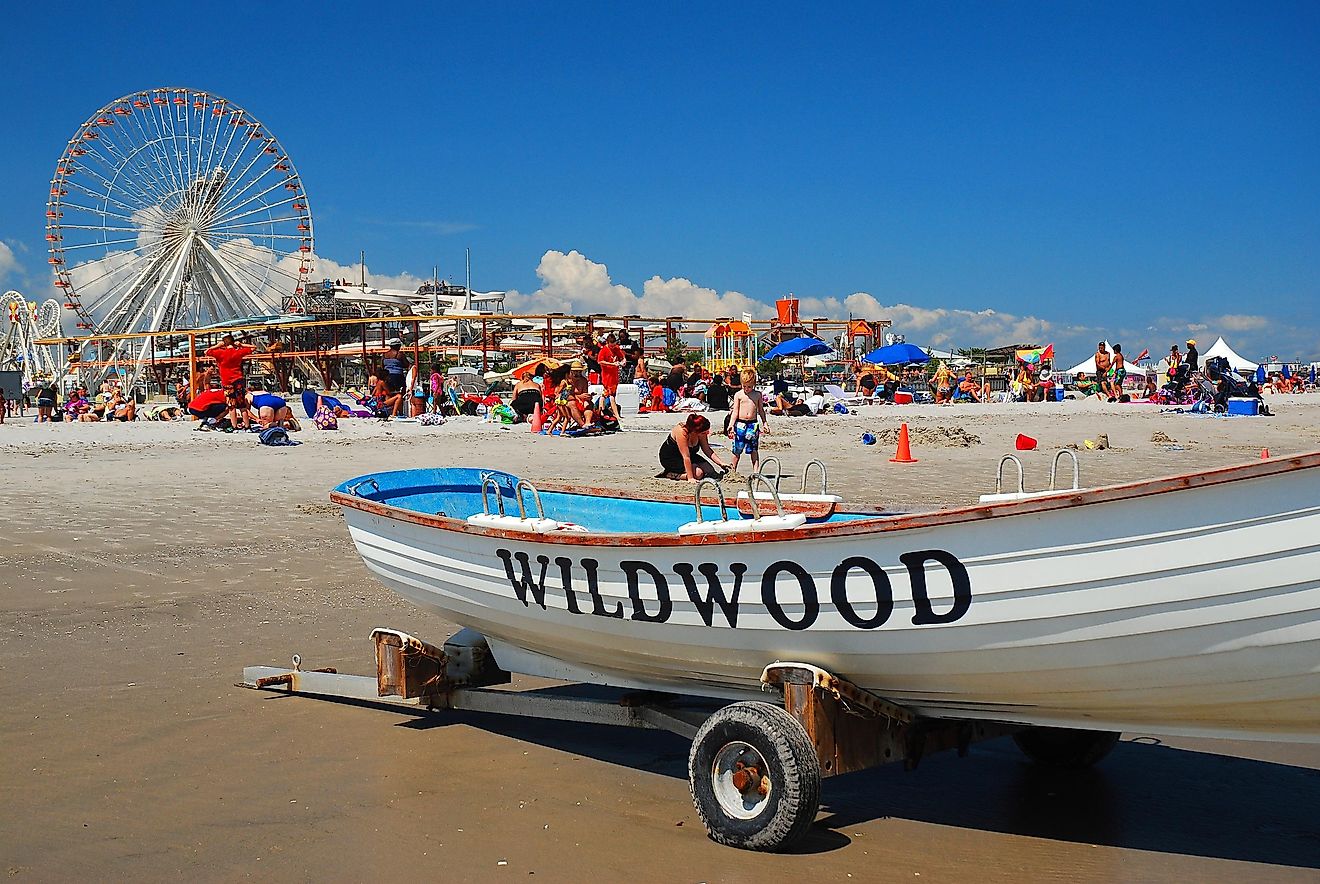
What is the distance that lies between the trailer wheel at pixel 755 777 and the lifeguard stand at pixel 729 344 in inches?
1491

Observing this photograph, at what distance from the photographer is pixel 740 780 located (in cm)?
375

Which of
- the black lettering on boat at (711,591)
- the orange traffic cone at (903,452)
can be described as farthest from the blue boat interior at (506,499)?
the orange traffic cone at (903,452)

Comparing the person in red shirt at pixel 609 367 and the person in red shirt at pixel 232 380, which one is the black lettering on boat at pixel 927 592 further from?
the person in red shirt at pixel 232 380

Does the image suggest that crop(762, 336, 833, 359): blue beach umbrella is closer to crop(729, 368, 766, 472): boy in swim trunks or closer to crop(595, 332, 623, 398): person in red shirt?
crop(595, 332, 623, 398): person in red shirt

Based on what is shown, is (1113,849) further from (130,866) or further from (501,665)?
(130,866)

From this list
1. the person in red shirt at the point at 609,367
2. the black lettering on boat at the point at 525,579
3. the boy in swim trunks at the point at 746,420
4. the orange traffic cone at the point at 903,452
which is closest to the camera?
the black lettering on boat at the point at 525,579

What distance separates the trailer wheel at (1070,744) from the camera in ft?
14.5

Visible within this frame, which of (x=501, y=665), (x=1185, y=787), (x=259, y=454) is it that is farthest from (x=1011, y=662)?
(x=259, y=454)

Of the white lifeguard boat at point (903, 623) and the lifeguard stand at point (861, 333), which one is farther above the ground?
the lifeguard stand at point (861, 333)

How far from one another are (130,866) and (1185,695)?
318 cm

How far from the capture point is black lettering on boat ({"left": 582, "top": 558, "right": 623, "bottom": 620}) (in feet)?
13.6

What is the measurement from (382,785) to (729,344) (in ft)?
144

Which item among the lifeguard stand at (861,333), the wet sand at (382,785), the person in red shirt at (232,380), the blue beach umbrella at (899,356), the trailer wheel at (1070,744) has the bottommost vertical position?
the wet sand at (382,785)

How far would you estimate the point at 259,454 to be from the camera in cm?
1570
